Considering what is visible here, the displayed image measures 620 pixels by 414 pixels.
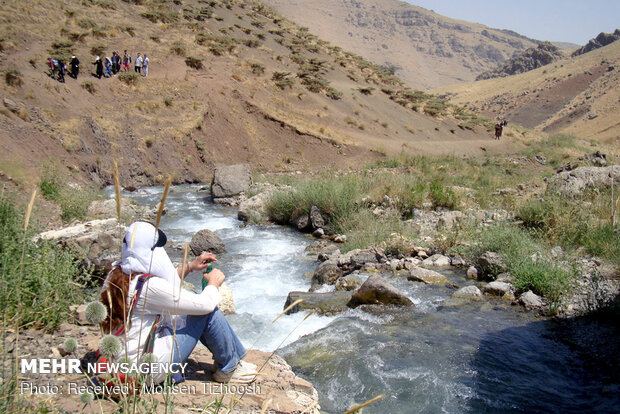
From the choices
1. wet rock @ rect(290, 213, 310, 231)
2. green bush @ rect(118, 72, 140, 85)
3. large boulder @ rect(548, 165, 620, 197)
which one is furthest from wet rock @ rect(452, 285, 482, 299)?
green bush @ rect(118, 72, 140, 85)

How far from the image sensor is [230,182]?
1648cm

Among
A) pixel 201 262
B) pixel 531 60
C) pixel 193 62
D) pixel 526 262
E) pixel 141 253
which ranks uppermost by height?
pixel 531 60

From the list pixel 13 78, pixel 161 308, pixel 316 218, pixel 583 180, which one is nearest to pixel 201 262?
pixel 161 308

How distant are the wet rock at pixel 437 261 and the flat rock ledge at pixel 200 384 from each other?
17.1 ft

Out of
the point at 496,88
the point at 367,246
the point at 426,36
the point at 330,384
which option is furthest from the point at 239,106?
the point at 426,36

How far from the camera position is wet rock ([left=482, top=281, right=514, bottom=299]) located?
22.2 feet

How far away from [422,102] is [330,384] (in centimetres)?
3766

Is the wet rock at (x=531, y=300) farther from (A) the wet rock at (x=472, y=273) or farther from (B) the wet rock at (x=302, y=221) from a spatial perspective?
(B) the wet rock at (x=302, y=221)

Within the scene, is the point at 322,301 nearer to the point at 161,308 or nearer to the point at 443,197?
the point at 161,308

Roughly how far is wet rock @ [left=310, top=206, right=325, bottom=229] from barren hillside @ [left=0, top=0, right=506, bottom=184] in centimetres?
784

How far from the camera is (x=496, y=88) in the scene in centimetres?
7712

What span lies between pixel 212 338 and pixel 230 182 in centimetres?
1352

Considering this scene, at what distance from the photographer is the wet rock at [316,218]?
11.7m

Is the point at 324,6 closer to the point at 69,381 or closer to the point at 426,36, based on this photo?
the point at 426,36
